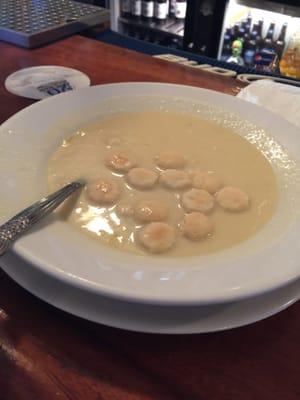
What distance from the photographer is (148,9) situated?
2414 millimetres

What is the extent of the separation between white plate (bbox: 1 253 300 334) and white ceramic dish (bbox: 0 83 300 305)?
0.07ft

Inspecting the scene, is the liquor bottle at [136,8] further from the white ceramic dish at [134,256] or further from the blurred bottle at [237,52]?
the white ceramic dish at [134,256]

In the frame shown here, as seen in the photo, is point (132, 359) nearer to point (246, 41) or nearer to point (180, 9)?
point (246, 41)

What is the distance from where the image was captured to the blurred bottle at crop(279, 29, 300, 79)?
1.74m

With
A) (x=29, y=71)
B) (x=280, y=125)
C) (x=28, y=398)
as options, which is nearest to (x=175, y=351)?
(x=28, y=398)

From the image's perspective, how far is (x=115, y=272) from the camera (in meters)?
0.45

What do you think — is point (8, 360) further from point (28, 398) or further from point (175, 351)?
point (175, 351)

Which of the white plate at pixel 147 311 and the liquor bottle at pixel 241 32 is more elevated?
the white plate at pixel 147 311

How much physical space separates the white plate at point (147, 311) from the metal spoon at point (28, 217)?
0.04m

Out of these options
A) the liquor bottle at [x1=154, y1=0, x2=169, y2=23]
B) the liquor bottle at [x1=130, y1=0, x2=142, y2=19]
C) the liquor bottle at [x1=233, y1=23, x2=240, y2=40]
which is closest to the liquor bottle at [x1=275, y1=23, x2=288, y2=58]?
the liquor bottle at [x1=233, y1=23, x2=240, y2=40]

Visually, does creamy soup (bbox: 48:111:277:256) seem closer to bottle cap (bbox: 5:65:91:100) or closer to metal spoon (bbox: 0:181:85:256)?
metal spoon (bbox: 0:181:85:256)

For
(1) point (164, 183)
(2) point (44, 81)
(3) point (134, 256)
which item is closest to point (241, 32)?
(2) point (44, 81)

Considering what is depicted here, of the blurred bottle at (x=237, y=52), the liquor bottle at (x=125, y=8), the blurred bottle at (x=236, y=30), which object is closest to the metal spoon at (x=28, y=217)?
the blurred bottle at (x=237, y=52)

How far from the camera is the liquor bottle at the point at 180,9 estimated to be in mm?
2336
